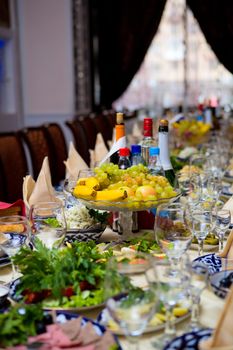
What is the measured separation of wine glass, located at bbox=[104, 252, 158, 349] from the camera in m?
0.93

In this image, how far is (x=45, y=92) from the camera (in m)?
6.18

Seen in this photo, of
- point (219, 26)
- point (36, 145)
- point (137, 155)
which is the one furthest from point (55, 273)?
point (219, 26)

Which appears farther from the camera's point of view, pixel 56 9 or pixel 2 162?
pixel 56 9

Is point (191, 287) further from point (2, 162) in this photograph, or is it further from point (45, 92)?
point (45, 92)

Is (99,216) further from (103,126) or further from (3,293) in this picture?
(103,126)

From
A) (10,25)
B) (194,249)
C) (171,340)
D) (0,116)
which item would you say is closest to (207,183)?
(194,249)

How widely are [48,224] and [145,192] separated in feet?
1.04

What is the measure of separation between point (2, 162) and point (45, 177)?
93 centimetres

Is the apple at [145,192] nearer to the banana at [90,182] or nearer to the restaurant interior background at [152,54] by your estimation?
the banana at [90,182]

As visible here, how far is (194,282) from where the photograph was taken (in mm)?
1078

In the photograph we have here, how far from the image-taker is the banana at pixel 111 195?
1582 millimetres

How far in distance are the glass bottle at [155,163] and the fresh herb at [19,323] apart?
856 millimetres

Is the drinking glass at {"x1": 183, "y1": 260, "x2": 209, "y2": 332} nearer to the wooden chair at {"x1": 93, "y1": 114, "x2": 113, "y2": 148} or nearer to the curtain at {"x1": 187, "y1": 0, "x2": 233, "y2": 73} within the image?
the wooden chair at {"x1": 93, "y1": 114, "x2": 113, "y2": 148}

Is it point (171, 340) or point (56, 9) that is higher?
point (56, 9)
